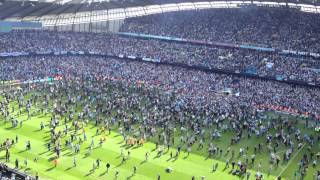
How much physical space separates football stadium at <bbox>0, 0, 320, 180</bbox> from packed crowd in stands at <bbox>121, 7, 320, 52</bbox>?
21 cm

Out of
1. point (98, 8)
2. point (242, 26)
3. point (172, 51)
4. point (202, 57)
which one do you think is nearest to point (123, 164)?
point (202, 57)

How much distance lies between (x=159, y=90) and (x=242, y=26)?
28.6 metres

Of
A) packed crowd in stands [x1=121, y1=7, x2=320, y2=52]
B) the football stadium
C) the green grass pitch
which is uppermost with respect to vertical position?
packed crowd in stands [x1=121, y1=7, x2=320, y2=52]

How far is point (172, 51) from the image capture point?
83.1m

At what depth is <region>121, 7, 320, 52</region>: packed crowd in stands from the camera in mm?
78375

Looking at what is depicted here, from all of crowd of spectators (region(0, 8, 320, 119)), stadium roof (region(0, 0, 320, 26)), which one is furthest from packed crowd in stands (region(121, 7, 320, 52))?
stadium roof (region(0, 0, 320, 26))

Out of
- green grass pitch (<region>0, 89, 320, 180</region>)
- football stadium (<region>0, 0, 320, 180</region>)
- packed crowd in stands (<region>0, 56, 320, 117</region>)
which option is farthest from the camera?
packed crowd in stands (<region>0, 56, 320, 117</region>)

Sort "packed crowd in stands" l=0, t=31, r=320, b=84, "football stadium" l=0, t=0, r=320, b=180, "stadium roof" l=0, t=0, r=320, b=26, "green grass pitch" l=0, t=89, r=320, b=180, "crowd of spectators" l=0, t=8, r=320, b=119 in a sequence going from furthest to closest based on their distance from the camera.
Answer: "stadium roof" l=0, t=0, r=320, b=26
"packed crowd in stands" l=0, t=31, r=320, b=84
"crowd of spectators" l=0, t=8, r=320, b=119
"football stadium" l=0, t=0, r=320, b=180
"green grass pitch" l=0, t=89, r=320, b=180

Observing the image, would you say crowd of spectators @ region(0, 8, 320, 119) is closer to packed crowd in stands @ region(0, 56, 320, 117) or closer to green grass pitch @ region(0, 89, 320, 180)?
packed crowd in stands @ region(0, 56, 320, 117)

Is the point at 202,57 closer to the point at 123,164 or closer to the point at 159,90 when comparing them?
the point at 159,90

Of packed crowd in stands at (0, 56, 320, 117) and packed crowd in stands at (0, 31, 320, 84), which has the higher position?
packed crowd in stands at (0, 31, 320, 84)

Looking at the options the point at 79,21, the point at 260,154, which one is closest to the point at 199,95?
the point at 260,154

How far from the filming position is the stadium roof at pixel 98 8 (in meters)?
81.7

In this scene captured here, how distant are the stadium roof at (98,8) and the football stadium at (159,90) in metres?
0.24
